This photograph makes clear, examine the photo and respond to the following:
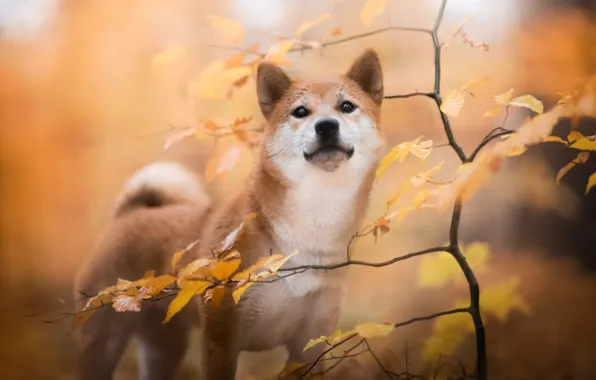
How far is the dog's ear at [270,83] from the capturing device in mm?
1312

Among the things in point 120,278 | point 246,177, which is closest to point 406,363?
point 246,177

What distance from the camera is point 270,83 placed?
1317 mm

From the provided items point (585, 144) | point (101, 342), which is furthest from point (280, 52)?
point (101, 342)

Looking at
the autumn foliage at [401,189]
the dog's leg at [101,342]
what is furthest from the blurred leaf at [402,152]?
the dog's leg at [101,342]

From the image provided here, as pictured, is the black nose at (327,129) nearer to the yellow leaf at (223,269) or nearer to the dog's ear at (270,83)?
the dog's ear at (270,83)

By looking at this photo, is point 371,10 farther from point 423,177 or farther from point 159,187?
point 159,187

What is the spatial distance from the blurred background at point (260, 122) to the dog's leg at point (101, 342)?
0.13 ft

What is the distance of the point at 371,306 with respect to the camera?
1363mm

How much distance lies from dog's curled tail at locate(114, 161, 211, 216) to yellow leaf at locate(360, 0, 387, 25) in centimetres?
59

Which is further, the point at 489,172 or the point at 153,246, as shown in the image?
the point at 153,246

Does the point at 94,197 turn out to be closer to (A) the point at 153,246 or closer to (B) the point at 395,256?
(A) the point at 153,246

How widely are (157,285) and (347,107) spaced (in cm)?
59

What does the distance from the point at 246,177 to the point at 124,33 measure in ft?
1.65

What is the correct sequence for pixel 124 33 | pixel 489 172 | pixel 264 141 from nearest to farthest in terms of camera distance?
pixel 489 172
pixel 264 141
pixel 124 33
